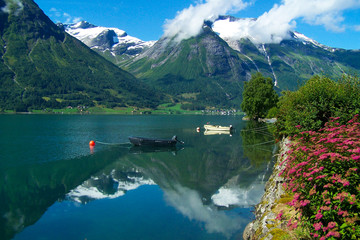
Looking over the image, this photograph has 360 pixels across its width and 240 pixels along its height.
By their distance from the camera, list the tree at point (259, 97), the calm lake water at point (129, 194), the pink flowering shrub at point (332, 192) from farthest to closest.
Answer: the tree at point (259, 97) < the calm lake water at point (129, 194) < the pink flowering shrub at point (332, 192)

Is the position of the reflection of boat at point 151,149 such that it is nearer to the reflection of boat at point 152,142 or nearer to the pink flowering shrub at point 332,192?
the reflection of boat at point 152,142

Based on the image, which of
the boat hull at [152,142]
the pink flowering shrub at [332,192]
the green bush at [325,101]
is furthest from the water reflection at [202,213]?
the boat hull at [152,142]

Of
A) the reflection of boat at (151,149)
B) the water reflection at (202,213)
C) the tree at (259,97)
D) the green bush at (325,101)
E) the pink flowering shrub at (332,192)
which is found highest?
the tree at (259,97)

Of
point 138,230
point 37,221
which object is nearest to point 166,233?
point 138,230

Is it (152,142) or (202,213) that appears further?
(152,142)

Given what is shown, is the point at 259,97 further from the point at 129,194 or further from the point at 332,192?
the point at 332,192

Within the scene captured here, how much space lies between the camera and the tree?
4405 inches

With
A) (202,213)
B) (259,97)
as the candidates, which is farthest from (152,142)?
(259,97)

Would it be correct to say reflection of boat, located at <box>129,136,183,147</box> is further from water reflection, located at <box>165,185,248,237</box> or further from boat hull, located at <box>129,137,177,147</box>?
water reflection, located at <box>165,185,248,237</box>

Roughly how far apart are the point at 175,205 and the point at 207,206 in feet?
9.10

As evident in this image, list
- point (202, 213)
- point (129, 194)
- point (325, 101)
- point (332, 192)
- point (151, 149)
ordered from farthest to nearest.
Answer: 1. point (151, 149)
2. point (129, 194)
3. point (325, 101)
4. point (202, 213)
5. point (332, 192)

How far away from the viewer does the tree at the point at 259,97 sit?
112 meters

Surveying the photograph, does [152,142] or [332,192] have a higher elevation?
[332,192]

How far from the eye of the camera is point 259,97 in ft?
366
